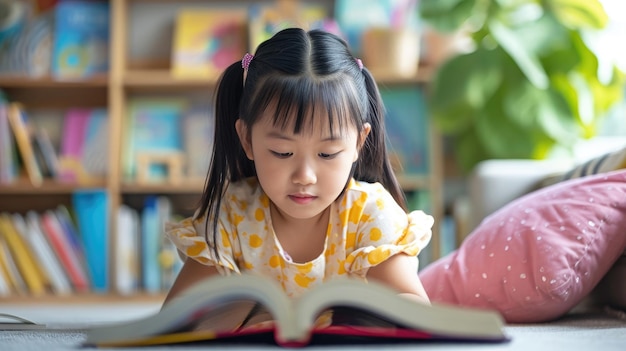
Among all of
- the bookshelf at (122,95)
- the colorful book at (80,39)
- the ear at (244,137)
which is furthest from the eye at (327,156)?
the colorful book at (80,39)

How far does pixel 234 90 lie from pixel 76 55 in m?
2.05

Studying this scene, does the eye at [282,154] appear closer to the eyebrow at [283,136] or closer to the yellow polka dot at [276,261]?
the eyebrow at [283,136]

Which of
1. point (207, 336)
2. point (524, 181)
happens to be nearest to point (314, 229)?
point (207, 336)

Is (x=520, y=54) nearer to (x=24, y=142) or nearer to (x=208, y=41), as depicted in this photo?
(x=208, y=41)

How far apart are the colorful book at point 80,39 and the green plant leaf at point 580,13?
1.71m

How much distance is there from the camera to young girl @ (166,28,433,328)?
1.17 m

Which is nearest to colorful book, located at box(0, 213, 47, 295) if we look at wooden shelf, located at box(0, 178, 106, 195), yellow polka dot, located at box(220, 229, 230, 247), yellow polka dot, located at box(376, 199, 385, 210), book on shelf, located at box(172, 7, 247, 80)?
wooden shelf, located at box(0, 178, 106, 195)

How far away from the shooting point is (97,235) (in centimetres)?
306

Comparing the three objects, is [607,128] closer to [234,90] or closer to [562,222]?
[562,222]

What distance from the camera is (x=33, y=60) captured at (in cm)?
321

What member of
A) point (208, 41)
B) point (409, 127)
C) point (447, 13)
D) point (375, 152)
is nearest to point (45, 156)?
point (208, 41)

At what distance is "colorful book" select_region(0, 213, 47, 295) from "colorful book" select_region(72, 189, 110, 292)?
181mm

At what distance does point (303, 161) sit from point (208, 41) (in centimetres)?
218

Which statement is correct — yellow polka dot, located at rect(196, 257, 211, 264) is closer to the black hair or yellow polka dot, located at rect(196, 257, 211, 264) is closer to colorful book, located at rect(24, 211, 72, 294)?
the black hair
